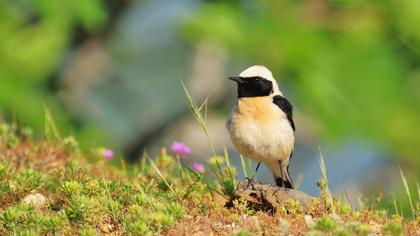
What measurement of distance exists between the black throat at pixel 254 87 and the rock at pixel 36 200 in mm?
1978

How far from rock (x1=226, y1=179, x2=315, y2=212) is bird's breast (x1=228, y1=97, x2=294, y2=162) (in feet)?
2.52

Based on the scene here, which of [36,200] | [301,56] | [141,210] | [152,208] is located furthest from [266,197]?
[301,56]

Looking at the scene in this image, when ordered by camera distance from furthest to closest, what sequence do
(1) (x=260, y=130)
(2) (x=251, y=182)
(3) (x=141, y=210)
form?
(1) (x=260, y=130) < (2) (x=251, y=182) < (3) (x=141, y=210)

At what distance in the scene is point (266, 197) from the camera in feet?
25.1

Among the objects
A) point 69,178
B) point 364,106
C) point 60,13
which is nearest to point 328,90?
point 364,106

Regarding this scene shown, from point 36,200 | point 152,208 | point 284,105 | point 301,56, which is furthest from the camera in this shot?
point 301,56

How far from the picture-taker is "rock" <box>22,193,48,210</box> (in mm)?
7715

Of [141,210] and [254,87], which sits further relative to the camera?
[254,87]

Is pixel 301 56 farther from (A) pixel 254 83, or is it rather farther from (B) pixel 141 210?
(B) pixel 141 210

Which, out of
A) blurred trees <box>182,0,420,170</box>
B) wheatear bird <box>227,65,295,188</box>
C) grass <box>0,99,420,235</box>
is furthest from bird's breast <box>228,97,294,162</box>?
blurred trees <box>182,0,420,170</box>

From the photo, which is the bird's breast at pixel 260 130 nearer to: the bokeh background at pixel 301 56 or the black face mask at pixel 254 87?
the black face mask at pixel 254 87

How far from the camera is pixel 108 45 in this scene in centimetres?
1864

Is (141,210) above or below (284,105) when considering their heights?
below

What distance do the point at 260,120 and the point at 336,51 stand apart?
5579mm
